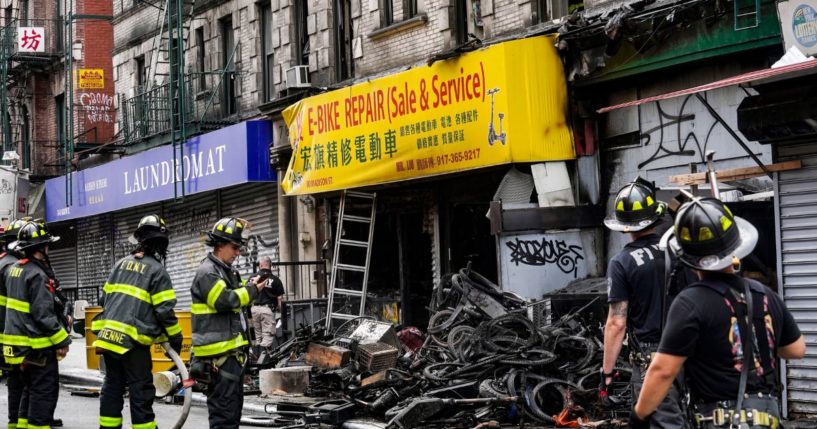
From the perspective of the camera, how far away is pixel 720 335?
5.29 m

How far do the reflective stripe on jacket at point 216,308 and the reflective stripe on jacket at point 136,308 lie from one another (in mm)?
464

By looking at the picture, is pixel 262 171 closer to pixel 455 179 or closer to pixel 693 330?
pixel 455 179

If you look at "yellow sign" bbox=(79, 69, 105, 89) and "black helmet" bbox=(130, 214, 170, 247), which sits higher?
"yellow sign" bbox=(79, 69, 105, 89)

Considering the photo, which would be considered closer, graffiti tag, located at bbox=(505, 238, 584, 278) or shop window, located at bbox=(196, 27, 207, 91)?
graffiti tag, located at bbox=(505, 238, 584, 278)

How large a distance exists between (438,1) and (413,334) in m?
4.93

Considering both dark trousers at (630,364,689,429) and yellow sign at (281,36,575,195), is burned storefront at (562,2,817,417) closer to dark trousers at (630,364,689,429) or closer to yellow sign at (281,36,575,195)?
yellow sign at (281,36,575,195)

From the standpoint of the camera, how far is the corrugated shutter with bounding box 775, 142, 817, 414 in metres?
11.6

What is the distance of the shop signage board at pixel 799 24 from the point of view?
11.6 meters

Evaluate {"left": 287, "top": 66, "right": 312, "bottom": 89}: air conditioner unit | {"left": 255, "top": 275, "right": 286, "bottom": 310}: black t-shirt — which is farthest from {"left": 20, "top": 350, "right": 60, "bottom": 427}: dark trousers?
{"left": 287, "top": 66, "right": 312, "bottom": 89}: air conditioner unit

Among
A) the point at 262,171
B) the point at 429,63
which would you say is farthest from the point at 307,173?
the point at 429,63

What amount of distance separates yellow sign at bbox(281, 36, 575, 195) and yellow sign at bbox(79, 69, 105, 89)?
11.8m

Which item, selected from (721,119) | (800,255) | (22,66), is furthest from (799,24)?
(22,66)

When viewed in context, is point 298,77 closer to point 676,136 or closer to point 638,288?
point 676,136

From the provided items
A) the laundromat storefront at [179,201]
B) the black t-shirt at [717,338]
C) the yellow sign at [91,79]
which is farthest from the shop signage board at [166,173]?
the black t-shirt at [717,338]
